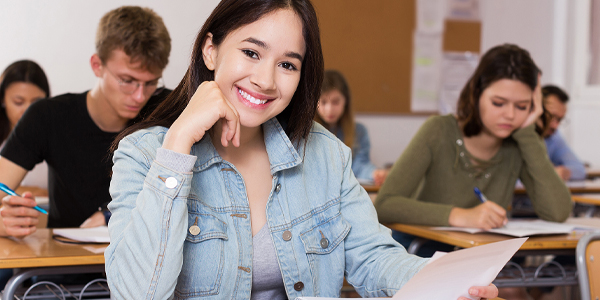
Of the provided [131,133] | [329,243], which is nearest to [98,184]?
[131,133]

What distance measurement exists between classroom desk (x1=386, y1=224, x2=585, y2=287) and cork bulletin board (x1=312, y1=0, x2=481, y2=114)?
264 cm

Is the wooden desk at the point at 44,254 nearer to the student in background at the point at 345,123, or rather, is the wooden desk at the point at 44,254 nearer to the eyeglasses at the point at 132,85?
the eyeglasses at the point at 132,85

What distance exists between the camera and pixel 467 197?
7.21 ft

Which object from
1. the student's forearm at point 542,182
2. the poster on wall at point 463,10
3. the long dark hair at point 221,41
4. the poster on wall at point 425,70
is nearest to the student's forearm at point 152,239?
the long dark hair at point 221,41

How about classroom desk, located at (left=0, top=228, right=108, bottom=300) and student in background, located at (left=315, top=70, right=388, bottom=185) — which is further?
student in background, located at (left=315, top=70, right=388, bottom=185)

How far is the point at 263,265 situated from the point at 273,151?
0.85 ft

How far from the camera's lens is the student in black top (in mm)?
1880

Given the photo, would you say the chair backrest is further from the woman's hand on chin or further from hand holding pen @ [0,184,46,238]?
hand holding pen @ [0,184,46,238]

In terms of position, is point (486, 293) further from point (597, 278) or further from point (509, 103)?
point (509, 103)

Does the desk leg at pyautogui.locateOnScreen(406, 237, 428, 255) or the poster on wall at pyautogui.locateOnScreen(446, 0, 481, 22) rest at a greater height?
the poster on wall at pyautogui.locateOnScreen(446, 0, 481, 22)

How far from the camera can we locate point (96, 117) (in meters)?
1.99

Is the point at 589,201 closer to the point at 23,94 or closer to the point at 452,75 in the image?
the point at 452,75

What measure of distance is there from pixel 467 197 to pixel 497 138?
0.28 metres

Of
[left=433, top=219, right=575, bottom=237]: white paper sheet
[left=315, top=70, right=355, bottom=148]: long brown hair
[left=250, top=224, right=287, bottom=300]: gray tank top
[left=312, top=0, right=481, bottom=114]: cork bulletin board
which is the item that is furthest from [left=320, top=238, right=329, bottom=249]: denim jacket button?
[left=312, top=0, right=481, bottom=114]: cork bulletin board
